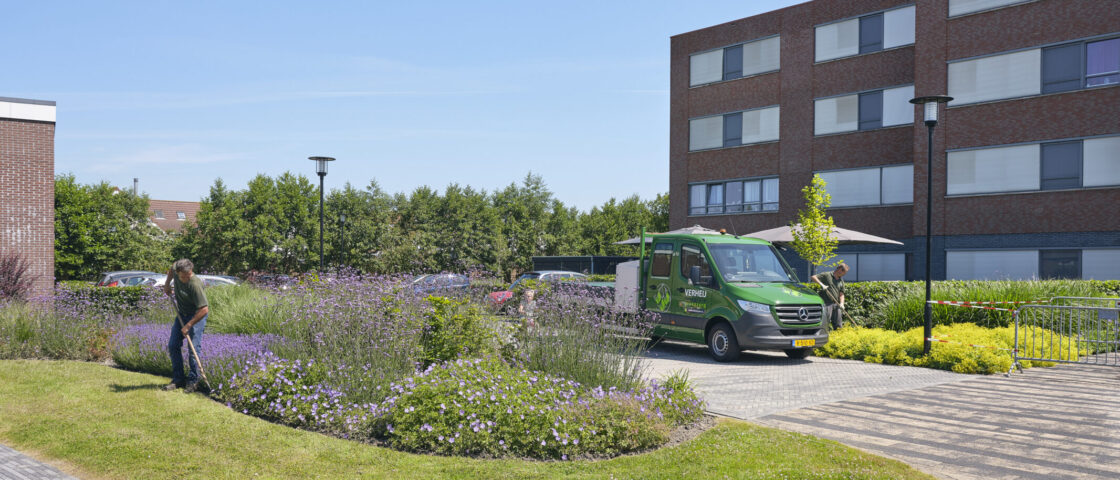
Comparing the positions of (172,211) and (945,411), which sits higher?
Answer: (172,211)

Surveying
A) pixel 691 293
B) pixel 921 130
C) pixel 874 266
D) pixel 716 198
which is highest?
pixel 921 130

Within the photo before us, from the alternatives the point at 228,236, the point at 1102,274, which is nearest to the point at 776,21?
the point at 1102,274

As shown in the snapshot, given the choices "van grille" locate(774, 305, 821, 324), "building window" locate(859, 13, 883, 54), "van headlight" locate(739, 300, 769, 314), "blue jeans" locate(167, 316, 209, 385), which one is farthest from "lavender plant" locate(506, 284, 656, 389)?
"building window" locate(859, 13, 883, 54)

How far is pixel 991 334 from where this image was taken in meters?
12.4

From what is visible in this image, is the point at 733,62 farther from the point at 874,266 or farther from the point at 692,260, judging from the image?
the point at 692,260

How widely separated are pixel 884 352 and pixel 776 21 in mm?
21453

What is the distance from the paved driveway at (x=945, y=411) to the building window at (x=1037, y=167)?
43.9 feet

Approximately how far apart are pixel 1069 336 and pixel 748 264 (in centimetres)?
530

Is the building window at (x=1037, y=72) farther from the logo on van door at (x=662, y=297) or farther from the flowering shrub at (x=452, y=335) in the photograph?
the flowering shrub at (x=452, y=335)

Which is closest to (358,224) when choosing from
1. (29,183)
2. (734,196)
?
(734,196)

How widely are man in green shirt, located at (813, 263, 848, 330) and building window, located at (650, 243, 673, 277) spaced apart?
119 inches

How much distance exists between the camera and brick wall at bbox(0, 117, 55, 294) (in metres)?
18.9

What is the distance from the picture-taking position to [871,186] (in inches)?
1091

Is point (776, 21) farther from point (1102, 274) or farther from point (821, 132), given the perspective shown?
point (1102, 274)
